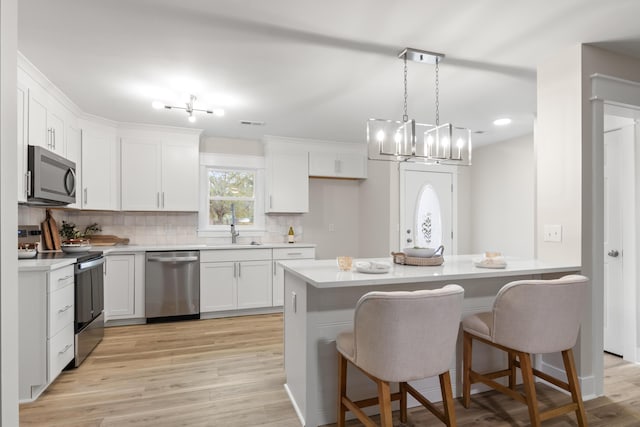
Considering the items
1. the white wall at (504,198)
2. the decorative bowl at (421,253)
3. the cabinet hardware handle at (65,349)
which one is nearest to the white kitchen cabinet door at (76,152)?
the cabinet hardware handle at (65,349)

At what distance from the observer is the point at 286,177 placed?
4953 millimetres

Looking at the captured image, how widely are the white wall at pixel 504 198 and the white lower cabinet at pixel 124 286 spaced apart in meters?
4.94

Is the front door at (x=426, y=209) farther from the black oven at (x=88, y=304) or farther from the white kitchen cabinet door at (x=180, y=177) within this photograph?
the black oven at (x=88, y=304)

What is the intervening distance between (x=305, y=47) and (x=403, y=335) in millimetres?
1946

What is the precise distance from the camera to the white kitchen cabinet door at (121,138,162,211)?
4238 millimetres

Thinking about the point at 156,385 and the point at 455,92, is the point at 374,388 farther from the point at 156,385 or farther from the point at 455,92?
the point at 455,92

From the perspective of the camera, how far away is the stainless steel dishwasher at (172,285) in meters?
4.04

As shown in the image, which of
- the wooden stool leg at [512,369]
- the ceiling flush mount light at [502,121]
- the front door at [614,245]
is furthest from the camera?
the ceiling flush mount light at [502,121]

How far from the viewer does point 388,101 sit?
3.45m

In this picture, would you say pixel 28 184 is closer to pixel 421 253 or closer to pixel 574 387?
pixel 421 253

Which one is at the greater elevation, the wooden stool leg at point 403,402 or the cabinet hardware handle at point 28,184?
the cabinet hardware handle at point 28,184

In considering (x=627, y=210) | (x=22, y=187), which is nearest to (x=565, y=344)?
(x=627, y=210)

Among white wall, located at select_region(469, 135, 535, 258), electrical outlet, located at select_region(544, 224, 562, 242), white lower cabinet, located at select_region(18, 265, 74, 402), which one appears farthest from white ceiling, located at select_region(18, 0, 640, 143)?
white lower cabinet, located at select_region(18, 265, 74, 402)

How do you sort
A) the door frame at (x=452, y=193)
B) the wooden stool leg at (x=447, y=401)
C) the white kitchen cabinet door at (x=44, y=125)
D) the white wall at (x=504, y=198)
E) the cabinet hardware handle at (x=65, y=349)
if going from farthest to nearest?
the door frame at (x=452, y=193) < the white wall at (x=504, y=198) < the white kitchen cabinet door at (x=44, y=125) < the cabinet hardware handle at (x=65, y=349) < the wooden stool leg at (x=447, y=401)
